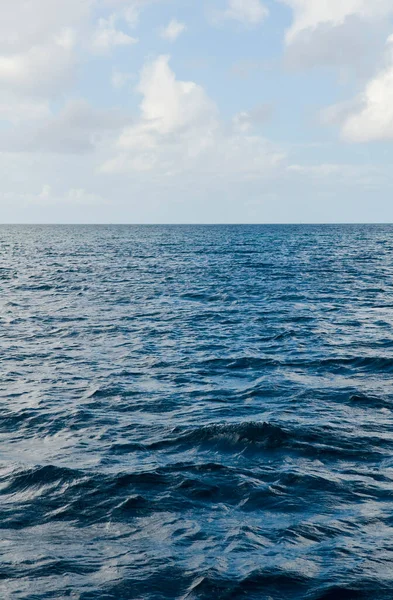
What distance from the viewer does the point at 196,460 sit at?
13367mm

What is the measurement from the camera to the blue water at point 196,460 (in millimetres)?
9055

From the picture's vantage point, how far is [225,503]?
11297 mm

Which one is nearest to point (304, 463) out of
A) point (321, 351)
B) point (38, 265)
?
point (321, 351)

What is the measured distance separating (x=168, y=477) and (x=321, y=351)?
1352cm

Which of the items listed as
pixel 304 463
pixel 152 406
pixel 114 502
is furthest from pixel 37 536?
pixel 152 406

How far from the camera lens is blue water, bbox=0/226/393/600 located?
905cm

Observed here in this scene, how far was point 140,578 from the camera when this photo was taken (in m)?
8.88

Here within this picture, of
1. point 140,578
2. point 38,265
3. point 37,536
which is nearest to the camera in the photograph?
point 140,578

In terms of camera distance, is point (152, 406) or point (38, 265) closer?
point (152, 406)

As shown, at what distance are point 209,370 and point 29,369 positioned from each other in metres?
7.20

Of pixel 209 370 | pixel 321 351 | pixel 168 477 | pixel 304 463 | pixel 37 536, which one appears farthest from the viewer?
pixel 321 351

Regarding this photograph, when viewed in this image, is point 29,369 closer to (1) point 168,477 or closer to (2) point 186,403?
(2) point 186,403

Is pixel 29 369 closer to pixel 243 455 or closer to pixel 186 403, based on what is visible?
pixel 186 403

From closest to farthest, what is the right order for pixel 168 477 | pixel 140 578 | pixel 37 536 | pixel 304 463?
pixel 140 578 < pixel 37 536 < pixel 168 477 < pixel 304 463
